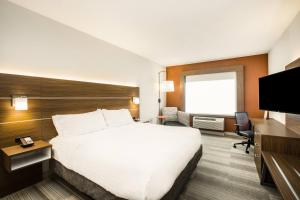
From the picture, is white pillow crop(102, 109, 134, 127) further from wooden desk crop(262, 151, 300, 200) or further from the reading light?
wooden desk crop(262, 151, 300, 200)

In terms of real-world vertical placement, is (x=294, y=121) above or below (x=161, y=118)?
above

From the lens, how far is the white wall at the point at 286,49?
7.76ft

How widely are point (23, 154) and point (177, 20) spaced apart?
9.85 feet

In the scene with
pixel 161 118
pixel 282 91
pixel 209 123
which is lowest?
pixel 209 123

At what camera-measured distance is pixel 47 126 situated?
7.85ft

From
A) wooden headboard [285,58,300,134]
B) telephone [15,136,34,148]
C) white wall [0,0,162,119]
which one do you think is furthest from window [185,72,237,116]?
telephone [15,136,34,148]

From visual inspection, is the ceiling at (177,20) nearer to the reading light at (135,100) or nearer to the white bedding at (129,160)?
the reading light at (135,100)

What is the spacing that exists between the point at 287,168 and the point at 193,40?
9.19ft

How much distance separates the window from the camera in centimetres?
482

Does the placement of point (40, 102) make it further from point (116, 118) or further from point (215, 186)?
point (215, 186)

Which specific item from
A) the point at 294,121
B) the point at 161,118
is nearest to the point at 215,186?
the point at 294,121

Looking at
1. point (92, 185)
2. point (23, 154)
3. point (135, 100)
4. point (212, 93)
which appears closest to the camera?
point (92, 185)

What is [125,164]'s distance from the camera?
1.43 meters

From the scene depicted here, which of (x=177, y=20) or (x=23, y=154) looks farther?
(x=177, y=20)
